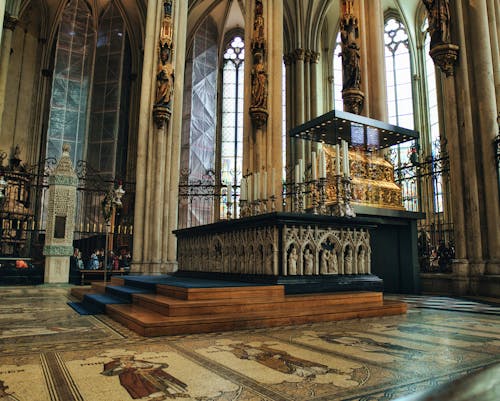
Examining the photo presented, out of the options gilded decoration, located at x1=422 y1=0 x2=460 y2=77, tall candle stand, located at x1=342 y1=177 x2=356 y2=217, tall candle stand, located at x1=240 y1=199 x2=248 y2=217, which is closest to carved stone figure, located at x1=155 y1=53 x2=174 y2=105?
tall candle stand, located at x1=240 y1=199 x2=248 y2=217

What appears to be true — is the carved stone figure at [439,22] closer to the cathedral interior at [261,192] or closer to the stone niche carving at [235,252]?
the cathedral interior at [261,192]

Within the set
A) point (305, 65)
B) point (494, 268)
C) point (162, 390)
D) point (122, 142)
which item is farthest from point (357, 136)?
point (122, 142)

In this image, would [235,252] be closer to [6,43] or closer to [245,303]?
[245,303]

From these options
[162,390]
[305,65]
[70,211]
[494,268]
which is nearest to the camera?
[162,390]

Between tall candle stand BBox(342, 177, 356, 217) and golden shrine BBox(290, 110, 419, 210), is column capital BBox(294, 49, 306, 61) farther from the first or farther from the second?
tall candle stand BBox(342, 177, 356, 217)

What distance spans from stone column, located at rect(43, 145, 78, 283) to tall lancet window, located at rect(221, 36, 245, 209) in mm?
12346

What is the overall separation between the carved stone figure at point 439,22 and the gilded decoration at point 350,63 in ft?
6.25

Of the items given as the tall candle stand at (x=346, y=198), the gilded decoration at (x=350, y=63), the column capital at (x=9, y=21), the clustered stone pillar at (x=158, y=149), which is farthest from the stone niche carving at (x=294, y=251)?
the column capital at (x=9, y=21)

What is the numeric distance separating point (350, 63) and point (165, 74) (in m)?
5.08

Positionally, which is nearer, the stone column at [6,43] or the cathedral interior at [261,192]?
the cathedral interior at [261,192]

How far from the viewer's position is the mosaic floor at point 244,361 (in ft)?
6.44

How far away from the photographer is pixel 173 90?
12.2 metres

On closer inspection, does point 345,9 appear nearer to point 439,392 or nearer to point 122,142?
point 439,392

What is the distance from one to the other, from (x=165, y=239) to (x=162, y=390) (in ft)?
31.9
